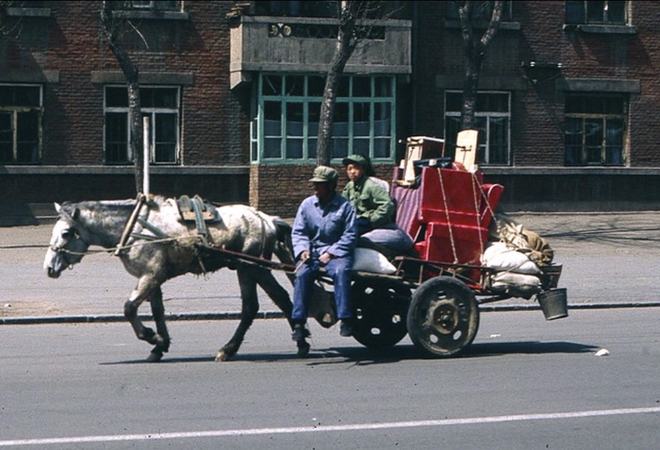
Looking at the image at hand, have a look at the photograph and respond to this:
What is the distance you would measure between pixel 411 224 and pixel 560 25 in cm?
2222

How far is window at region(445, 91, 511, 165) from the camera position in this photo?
1328 inches

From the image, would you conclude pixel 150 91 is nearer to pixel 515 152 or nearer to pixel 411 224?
pixel 515 152

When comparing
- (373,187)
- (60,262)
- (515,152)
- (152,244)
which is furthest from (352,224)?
(515,152)

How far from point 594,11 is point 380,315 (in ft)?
76.0

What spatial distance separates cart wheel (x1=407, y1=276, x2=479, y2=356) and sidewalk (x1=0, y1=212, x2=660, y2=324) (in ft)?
14.7

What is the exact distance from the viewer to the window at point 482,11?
3328 cm

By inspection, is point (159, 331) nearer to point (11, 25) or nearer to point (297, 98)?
point (11, 25)

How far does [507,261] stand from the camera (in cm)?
1293

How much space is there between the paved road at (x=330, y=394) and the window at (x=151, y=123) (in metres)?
16.9

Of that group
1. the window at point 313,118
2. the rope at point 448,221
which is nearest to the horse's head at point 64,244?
the rope at point 448,221

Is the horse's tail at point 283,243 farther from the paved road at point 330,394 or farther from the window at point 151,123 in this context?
the window at point 151,123

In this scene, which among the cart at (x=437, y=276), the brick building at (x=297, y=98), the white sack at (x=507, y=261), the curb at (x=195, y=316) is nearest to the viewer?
the cart at (x=437, y=276)

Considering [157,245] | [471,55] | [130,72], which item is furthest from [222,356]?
[471,55]

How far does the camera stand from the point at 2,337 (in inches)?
580
